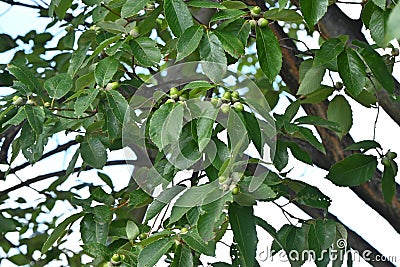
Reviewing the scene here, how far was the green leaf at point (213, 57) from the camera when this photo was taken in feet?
2.47

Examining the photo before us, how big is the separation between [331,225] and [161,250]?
271 mm

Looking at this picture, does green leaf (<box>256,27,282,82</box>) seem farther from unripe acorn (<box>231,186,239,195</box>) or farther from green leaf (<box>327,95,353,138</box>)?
green leaf (<box>327,95,353,138</box>)

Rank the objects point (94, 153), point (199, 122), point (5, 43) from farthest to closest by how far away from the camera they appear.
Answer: point (5, 43), point (94, 153), point (199, 122)

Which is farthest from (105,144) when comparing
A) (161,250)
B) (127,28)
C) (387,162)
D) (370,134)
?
(370,134)

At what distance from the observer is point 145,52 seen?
0.83 metres

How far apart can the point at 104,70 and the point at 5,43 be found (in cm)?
74

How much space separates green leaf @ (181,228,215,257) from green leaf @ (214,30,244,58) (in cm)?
21

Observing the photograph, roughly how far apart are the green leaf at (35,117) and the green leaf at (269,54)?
0.29 m

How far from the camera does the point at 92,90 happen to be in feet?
2.69

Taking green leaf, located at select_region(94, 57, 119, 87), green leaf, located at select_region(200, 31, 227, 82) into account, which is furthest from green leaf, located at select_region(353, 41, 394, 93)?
green leaf, located at select_region(94, 57, 119, 87)

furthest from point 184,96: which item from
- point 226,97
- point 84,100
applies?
point 84,100

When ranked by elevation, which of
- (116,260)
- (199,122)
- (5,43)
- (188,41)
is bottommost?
(116,260)

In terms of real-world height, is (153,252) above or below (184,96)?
below

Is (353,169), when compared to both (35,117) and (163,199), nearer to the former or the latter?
(163,199)
